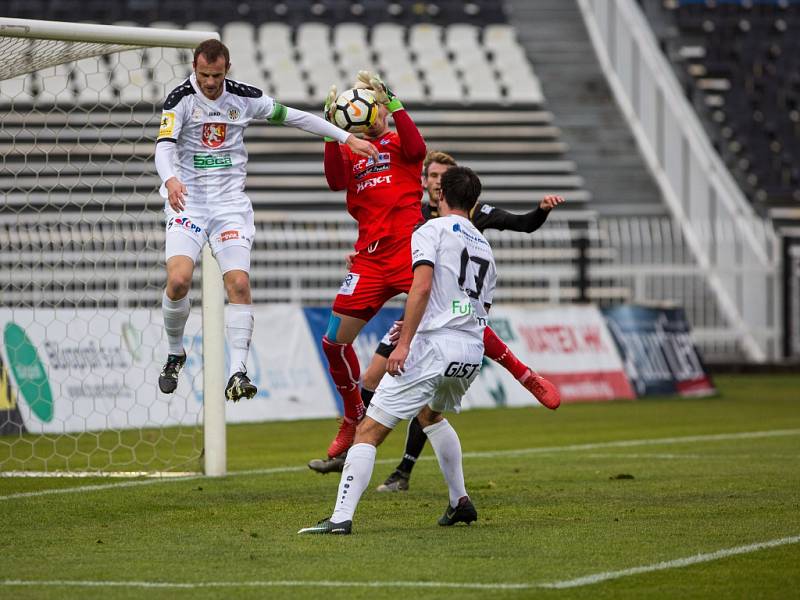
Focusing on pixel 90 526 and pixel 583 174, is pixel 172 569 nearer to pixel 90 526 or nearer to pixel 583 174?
pixel 90 526

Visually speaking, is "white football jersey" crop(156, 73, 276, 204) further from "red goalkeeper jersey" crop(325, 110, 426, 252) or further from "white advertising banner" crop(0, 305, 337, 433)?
"white advertising banner" crop(0, 305, 337, 433)

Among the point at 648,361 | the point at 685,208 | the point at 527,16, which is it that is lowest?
the point at 648,361

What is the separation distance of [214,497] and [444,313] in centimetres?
262

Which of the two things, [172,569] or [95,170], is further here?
[95,170]

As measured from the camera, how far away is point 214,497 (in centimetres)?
938

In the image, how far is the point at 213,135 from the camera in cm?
921

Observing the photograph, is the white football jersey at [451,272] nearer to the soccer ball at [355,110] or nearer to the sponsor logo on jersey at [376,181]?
the soccer ball at [355,110]

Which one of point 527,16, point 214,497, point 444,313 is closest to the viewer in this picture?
point 444,313

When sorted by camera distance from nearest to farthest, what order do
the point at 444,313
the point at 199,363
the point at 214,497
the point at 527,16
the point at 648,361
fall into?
1. the point at 444,313
2. the point at 214,497
3. the point at 199,363
4. the point at 648,361
5. the point at 527,16

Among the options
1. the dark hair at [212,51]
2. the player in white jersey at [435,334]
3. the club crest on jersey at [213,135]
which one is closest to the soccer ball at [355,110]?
the club crest on jersey at [213,135]

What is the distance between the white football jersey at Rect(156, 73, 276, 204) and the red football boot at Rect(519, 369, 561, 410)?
7.75 feet

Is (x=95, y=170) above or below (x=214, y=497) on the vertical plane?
above

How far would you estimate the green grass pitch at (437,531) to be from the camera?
6.04 m

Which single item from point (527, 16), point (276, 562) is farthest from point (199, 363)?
point (527, 16)
